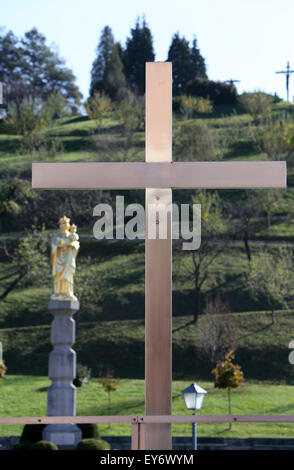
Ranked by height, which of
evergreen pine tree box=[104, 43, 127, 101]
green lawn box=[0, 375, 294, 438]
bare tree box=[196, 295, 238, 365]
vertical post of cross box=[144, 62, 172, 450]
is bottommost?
vertical post of cross box=[144, 62, 172, 450]

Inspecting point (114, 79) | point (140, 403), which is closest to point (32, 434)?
point (140, 403)

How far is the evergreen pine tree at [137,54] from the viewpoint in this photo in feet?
228

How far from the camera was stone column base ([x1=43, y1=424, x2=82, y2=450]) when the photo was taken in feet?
56.7

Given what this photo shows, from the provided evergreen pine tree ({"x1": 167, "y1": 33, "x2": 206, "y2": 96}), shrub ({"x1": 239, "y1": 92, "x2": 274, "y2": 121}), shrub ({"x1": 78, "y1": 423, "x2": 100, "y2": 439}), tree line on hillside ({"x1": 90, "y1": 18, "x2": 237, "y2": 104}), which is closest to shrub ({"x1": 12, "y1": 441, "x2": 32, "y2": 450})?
shrub ({"x1": 78, "y1": 423, "x2": 100, "y2": 439})

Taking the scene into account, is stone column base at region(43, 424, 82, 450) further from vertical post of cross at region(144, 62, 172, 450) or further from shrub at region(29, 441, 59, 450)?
vertical post of cross at region(144, 62, 172, 450)

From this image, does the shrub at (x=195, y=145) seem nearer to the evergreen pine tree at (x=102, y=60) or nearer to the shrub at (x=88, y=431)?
the evergreen pine tree at (x=102, y=60)

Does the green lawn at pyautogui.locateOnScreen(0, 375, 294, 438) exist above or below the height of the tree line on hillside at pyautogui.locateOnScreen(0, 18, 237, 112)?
below

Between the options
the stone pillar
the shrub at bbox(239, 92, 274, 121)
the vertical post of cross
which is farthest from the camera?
the shrub at bbox(239, 92, 274, 121)

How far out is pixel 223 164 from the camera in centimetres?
441

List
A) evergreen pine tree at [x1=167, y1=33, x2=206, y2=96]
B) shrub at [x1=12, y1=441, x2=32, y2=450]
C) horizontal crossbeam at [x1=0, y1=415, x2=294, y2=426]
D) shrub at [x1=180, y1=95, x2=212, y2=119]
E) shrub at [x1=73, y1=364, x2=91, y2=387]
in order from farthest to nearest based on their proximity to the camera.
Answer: evergreen pine tree at [x1=167, y1=33, x2=206, y2=96] → shrub at [x1=180, y1=95, x2=212, y2=119] → shrub at [x1=73, y1=364, x2=91, y2=387] → shrub at [x1=12, y1=441, x2=32, y2=450] → horizontal crossbeam at [x1=0, y1=415, x2=294, y2=426]

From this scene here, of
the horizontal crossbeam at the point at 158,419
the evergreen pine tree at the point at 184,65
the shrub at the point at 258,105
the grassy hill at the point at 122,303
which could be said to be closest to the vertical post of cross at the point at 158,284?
the horizontal crossbeam at the point at 158,419

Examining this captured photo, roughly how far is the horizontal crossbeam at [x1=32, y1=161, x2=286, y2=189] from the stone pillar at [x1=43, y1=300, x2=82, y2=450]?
1315 centimetres

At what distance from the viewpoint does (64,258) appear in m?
18.3
